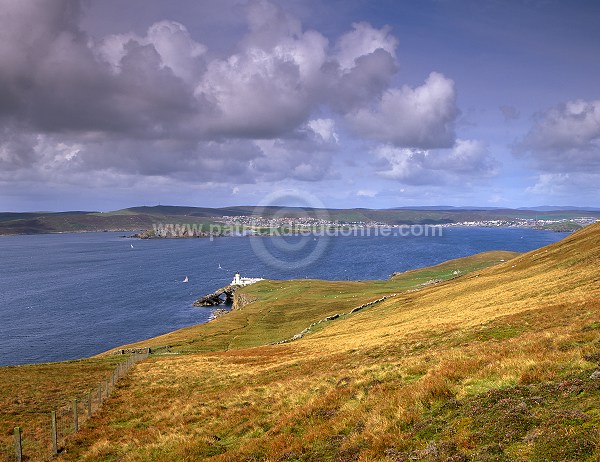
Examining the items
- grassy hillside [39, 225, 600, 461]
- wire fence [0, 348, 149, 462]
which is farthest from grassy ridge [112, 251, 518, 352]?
wire fence [0, 348, 149, 462]

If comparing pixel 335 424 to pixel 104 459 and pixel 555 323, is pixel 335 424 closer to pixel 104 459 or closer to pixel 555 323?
pixel 104 459

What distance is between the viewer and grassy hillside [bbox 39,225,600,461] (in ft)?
40.1

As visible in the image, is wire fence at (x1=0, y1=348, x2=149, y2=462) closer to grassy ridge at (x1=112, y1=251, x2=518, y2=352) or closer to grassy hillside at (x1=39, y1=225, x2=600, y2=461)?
grassy hillside at (x1=39, y1=225, x2=600, y2=461)

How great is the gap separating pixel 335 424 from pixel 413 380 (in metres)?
6.01

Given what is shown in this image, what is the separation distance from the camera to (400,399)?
16578 millimetres

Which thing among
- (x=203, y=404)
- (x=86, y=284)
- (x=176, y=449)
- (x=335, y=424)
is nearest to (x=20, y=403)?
(x=203, y=404)

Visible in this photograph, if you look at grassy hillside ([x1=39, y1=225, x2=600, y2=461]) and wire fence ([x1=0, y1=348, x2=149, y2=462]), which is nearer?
grassy hillside ([x1=39, y1=225, x2=600, y2=461])

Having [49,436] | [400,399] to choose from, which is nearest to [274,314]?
[49,436]

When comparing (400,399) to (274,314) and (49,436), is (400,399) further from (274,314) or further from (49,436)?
(274,314)

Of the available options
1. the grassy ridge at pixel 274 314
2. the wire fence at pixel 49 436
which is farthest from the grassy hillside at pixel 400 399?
the grassy ridge at pixel 274 314

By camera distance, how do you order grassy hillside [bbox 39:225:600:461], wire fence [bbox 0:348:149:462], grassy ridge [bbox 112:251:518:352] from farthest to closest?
grassy ridge [bbox 112:251:518:352]
wire fence [bbox 0:348:149:462]
grassy hillside [bbox 39:225:600:461]

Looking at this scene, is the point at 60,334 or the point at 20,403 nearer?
the point at 20,403

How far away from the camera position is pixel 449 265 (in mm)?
163250

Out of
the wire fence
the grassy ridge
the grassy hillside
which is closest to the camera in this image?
the grassy hillside
